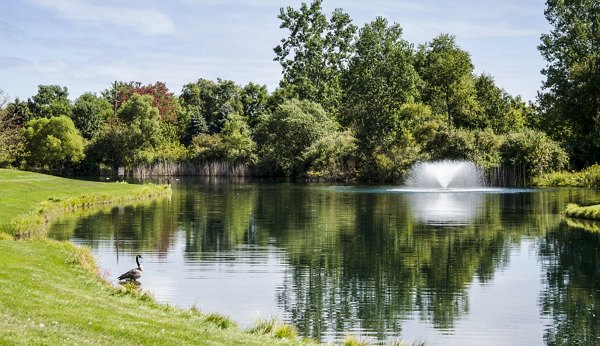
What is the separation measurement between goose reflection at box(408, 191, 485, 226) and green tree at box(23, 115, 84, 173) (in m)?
68.8

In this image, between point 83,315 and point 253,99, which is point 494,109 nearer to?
point 253,99

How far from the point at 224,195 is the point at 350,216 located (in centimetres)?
2490

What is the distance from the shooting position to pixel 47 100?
505 ft

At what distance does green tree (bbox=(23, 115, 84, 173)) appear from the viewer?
118250 millimetres

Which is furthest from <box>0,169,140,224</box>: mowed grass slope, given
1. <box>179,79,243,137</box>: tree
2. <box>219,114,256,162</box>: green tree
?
<box>179,79,243,137</box>: tree

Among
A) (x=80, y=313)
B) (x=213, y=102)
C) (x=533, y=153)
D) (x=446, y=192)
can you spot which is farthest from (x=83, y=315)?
(x=213, y=102)

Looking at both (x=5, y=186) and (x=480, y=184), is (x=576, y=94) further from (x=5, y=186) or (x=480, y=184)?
(x=5, y=186)

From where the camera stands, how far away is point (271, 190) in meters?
77.6

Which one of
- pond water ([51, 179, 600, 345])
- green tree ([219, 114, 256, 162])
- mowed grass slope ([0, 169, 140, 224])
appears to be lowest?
pond water ([51, 179, 600, 345])

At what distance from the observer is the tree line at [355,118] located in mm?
84812

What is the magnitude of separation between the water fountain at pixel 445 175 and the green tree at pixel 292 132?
69.0ft

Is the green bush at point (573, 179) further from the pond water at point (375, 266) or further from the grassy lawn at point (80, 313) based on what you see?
the grassy lawn at point (80, 313)

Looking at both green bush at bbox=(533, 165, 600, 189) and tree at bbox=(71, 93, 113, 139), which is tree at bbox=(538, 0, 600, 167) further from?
tree at bbox=(71, 93, 113, 139)

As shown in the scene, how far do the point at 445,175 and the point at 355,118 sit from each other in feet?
62.2
